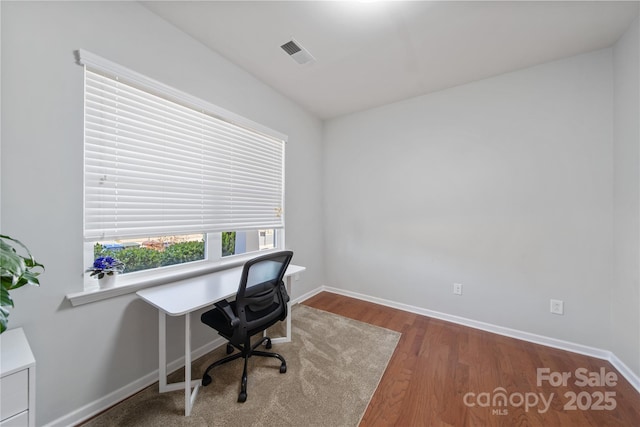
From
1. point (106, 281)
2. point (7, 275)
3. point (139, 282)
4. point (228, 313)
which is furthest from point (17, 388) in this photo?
point (228, 313)

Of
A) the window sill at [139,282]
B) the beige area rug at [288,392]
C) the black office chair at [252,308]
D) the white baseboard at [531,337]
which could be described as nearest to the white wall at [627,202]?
the white baseboard at [531,337]

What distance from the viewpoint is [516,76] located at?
2.26 meters

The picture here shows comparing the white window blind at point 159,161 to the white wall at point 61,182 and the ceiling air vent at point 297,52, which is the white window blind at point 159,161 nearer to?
the white wall at point 61,182

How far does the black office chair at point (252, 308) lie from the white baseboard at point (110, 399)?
0.33 meters

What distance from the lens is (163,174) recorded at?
1.73 meters

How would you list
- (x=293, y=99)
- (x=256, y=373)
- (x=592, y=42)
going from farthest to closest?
(x=293, y=99), (x=592, y=42), (x=256, y=373)

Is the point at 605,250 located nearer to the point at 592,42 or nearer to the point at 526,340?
the point at 526,340

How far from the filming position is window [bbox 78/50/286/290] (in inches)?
56.5

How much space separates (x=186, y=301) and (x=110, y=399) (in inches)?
32.1

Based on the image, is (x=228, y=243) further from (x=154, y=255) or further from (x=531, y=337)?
(x=531, y=337)

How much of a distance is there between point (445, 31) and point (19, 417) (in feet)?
10.8

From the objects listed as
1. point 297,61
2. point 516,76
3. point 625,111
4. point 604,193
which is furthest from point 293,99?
point 604,193

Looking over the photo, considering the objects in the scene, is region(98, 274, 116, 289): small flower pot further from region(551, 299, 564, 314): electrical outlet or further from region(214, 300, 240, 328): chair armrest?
region(551, 299, 564, 314): electrical outlet

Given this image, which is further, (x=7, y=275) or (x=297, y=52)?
(x=297, y=52)
